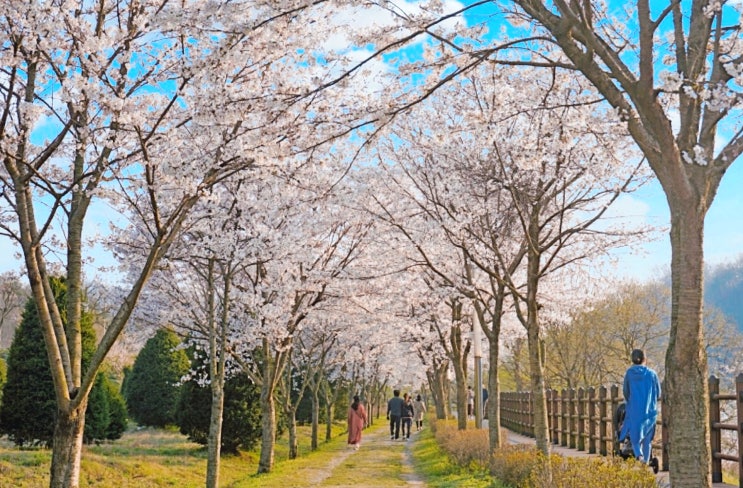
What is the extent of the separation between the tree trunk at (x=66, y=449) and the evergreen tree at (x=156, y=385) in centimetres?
2060

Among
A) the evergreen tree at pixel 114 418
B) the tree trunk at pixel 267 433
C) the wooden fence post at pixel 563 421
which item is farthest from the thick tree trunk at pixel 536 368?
the evergreen tree at pixel 114 418

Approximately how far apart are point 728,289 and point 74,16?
10824 centimetres

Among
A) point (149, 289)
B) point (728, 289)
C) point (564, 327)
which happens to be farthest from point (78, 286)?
point (728, 289)

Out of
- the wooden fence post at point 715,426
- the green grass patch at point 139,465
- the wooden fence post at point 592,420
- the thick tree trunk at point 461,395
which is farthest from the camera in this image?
the thick tree trunk at point 461,395

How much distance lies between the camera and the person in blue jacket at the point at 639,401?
10.0 m

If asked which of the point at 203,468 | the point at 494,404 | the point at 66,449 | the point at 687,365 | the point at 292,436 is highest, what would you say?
the point at 687,365

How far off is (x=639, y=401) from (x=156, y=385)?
21.5 m

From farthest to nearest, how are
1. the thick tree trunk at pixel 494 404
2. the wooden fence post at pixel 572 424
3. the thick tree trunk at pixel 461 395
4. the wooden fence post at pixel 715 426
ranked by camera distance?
the thick tree trunk at pixel 461 395
the wooden fence post at pixel 572 424
the thick tree trunk at pixel 494 404
the wooden fence post at pixel 715 426

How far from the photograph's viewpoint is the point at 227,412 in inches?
832

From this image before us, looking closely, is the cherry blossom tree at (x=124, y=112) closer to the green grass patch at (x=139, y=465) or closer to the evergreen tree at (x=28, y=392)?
the green grass patch at (x=139, y=465)

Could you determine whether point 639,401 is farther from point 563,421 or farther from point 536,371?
point 563,421

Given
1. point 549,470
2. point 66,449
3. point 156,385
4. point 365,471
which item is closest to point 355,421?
point 365,471

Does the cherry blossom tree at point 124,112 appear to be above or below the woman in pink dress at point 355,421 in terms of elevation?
above

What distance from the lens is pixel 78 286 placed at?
8164 millimetres
